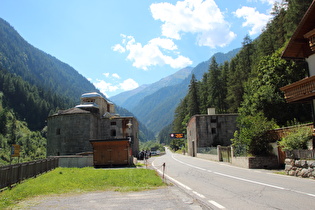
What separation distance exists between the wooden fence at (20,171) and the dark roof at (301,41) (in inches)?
777

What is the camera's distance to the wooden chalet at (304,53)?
16875 mm

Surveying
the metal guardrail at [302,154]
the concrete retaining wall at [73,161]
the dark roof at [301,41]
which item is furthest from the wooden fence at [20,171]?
the dark roof at [301,41]

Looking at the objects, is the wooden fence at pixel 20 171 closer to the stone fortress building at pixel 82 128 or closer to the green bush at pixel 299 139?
the green bush at pixel 299 139

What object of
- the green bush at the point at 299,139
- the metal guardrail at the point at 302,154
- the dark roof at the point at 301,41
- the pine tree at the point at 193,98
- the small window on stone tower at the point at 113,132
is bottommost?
the metal guardrail at the point at 302,154

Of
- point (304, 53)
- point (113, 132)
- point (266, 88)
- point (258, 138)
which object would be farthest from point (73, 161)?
point (113, 132)

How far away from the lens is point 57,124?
5331 cm

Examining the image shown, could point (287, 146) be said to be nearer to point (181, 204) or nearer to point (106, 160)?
point (181, 204)

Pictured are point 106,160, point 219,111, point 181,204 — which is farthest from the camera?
point 219,111

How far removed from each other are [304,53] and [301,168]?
9.45 m

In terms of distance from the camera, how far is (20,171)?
14.7m

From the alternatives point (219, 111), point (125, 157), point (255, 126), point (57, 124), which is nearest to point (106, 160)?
point (125, 157)

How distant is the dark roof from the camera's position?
17.8 meters

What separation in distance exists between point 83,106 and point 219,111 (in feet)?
121

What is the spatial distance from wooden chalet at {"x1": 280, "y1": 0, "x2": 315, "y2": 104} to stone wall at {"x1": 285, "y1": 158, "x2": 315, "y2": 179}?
465 cm
